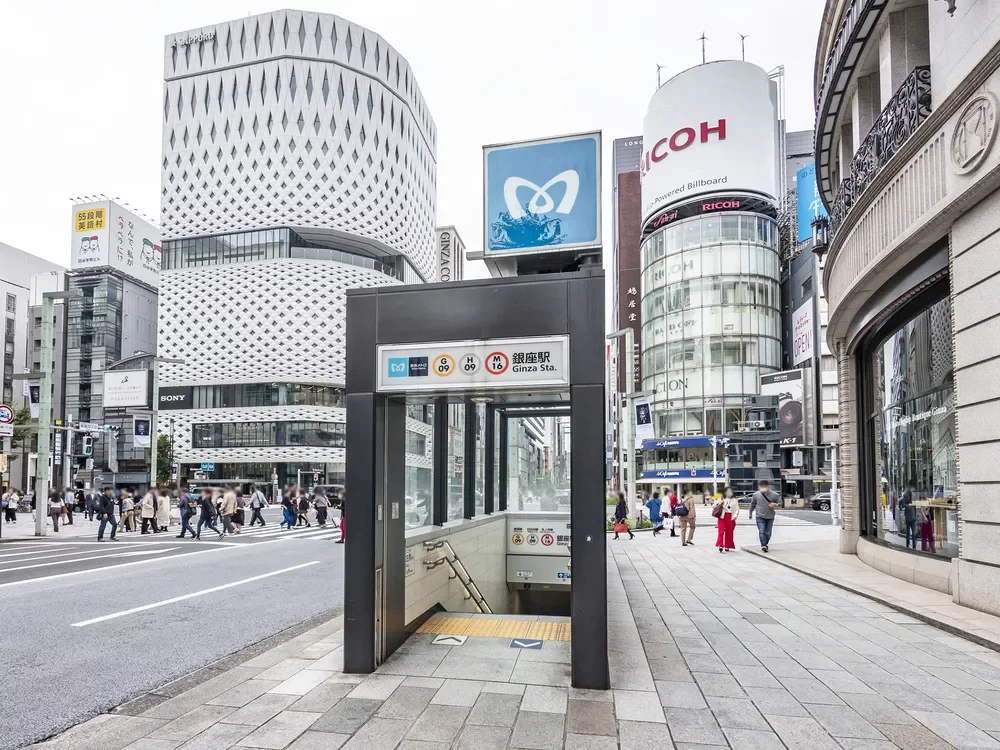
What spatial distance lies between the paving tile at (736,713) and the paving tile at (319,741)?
8.04 ft

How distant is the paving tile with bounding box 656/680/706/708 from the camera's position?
5.03 metres

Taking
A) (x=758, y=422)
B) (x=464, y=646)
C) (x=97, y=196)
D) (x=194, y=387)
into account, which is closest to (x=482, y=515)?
(x=464, y=646)

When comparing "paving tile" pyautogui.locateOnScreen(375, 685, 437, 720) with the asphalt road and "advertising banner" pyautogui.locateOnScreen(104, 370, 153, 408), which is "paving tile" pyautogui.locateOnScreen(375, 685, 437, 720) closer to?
the asphalt road

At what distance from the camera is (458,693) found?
5.23m

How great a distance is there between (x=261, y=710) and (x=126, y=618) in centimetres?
479

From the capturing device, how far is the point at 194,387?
73.9 meters

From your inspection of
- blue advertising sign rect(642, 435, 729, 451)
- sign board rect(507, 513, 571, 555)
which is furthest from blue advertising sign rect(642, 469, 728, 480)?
sign board rect(507, 513, 571, 555)

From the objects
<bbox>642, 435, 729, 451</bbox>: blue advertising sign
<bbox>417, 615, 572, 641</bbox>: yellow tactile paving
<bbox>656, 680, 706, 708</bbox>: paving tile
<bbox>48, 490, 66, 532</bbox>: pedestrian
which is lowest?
<bbox>48, 490, 66, 532</bbox>: pedestrian

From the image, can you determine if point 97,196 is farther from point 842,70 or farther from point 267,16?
point 842,70

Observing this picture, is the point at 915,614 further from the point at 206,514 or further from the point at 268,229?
the point at 268,229

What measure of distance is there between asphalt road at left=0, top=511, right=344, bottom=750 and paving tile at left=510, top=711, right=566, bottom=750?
3.08 meters

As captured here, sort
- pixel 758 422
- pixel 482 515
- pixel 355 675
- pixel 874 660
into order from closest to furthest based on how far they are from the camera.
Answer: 1. pixel 355 675
2. pixel 874 660
3. pixel 482 515
4. pixel 758 422

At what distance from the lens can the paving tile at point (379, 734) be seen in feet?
13.9

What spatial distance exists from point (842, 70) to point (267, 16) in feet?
264
